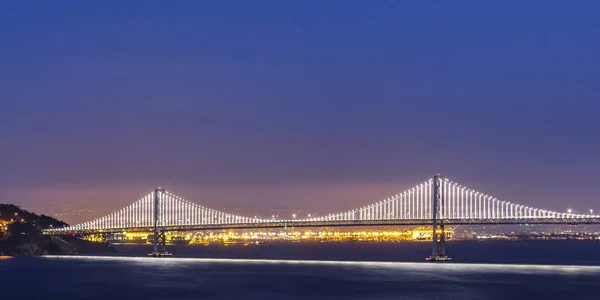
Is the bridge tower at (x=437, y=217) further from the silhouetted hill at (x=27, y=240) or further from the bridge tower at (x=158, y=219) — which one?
the silhouetted hill at (x=27, y=240)

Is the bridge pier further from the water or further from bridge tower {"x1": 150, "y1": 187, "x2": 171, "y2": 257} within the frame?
the water

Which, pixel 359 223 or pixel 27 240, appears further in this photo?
pixel 27 240

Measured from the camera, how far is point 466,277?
7138 centimetres

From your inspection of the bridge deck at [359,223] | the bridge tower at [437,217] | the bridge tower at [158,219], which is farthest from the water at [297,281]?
the bridge tower at [158,219]

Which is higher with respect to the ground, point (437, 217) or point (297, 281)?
point (437, 217)

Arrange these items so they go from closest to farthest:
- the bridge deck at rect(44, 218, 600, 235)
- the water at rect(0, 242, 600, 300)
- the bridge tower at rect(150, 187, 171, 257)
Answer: the water at rect(0, 242, 600, 300) → the bridge deck at rect(44, 218, 600, 235) → the bridge tower at rect(150, 187, 171, 257)

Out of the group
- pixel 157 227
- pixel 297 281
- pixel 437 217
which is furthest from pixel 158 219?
pixel 297 281

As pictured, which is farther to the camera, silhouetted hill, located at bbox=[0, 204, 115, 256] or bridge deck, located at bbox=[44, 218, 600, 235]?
silhouetted hill, located at bbox=[0, 204, 115, 256]

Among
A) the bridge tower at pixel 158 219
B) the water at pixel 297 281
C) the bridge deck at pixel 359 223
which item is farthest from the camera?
the bridge tower at pixel 158 219

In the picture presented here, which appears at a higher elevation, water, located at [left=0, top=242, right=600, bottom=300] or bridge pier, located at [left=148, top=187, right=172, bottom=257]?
bridge pier, located at [left=148, top=187, right=172, bottom=257]

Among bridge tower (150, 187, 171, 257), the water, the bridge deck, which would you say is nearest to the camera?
the water

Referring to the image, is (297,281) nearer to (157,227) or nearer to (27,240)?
(157,227)

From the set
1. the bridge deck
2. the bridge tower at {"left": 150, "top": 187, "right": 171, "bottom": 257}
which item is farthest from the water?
the bridge tower at {"left": 150, "top": 187, "right": 171, "bottom": 257}

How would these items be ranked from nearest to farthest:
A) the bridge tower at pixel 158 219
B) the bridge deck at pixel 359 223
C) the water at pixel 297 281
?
the water at pixel 297 281
the bridge deck at pixel 359 223
the bridge tower at pixel 158 219
